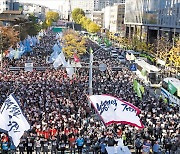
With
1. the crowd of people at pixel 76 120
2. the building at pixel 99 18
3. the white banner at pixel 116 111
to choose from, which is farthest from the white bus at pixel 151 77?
the building at pixel 99 18

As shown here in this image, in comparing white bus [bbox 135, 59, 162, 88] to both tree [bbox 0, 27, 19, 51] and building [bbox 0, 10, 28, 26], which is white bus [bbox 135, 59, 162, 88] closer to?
tree [bbox 0, 27, 19, 51]

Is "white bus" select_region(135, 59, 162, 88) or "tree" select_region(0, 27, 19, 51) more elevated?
"tree" select_region(0, 27, 19, 51)

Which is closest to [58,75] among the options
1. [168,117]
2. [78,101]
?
[78,101]

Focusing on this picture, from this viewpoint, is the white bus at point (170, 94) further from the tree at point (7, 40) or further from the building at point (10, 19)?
the building at point (10, 19)

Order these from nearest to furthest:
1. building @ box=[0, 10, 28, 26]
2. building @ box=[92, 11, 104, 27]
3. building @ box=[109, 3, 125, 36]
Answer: building @ box=[0, 10, 28, 26], building @ box=[109, 3, 125, 36], building @ box=[92, 11, 104, 27]

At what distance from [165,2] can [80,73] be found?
31.4m

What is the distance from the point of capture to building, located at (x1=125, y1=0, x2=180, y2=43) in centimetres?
5991

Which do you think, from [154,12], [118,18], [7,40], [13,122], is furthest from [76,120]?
[118,18]

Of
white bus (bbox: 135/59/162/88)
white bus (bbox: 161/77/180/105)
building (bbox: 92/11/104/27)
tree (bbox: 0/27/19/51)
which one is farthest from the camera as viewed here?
building (bbox: 92/11/104/27)

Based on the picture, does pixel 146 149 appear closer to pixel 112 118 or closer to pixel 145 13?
pixel 112 118

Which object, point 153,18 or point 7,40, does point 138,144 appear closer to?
point 7,40

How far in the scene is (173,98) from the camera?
98.4 ft

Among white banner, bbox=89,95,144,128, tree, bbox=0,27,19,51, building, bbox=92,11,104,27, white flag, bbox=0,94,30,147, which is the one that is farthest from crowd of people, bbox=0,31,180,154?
building, bbox=92,11,104,27

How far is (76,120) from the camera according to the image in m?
22.0
